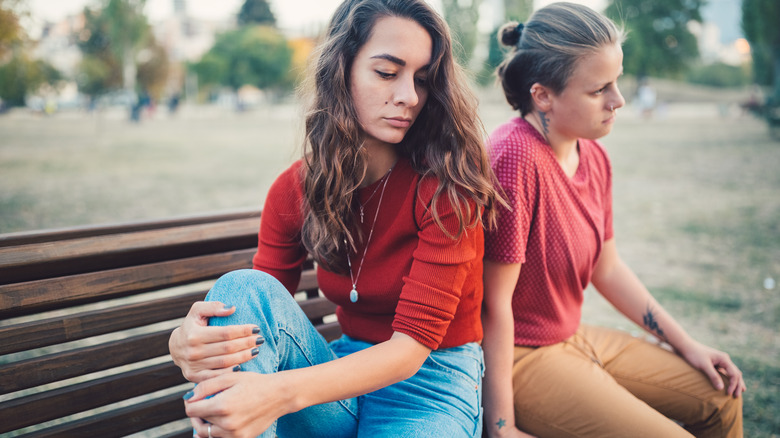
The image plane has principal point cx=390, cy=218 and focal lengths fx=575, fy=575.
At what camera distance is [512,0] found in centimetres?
2700

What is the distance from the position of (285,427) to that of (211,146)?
1868 cm

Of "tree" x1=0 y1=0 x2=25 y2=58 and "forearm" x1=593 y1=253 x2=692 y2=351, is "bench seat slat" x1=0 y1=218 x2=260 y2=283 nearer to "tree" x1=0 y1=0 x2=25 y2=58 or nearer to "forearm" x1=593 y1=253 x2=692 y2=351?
"forearm" x1=593 y1=253 x2=692 y2=351

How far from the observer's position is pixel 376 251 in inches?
70.9

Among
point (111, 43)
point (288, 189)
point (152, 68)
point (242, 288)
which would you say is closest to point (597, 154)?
point (288, 189)

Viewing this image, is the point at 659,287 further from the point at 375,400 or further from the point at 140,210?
the point at 140,210

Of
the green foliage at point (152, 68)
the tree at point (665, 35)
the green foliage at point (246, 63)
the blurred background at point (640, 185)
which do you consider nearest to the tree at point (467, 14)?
the blurred background at point (640, 185)

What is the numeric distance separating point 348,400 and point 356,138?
797 millimetres

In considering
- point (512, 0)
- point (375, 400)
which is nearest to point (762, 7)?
point (512, 0)

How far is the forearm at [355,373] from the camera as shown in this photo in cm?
144

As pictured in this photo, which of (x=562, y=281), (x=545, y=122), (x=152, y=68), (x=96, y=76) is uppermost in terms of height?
(x=545, y=122)

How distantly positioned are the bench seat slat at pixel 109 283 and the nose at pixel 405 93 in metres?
0.90

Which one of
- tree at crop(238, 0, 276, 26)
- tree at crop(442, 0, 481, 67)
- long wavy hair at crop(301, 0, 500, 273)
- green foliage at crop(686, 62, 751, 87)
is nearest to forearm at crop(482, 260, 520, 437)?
long wavy hair at crop(301, 0, 500, 273)

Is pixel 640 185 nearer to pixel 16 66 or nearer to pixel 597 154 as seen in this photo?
pixel 597 154

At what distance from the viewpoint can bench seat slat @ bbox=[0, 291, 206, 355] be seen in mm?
1678
